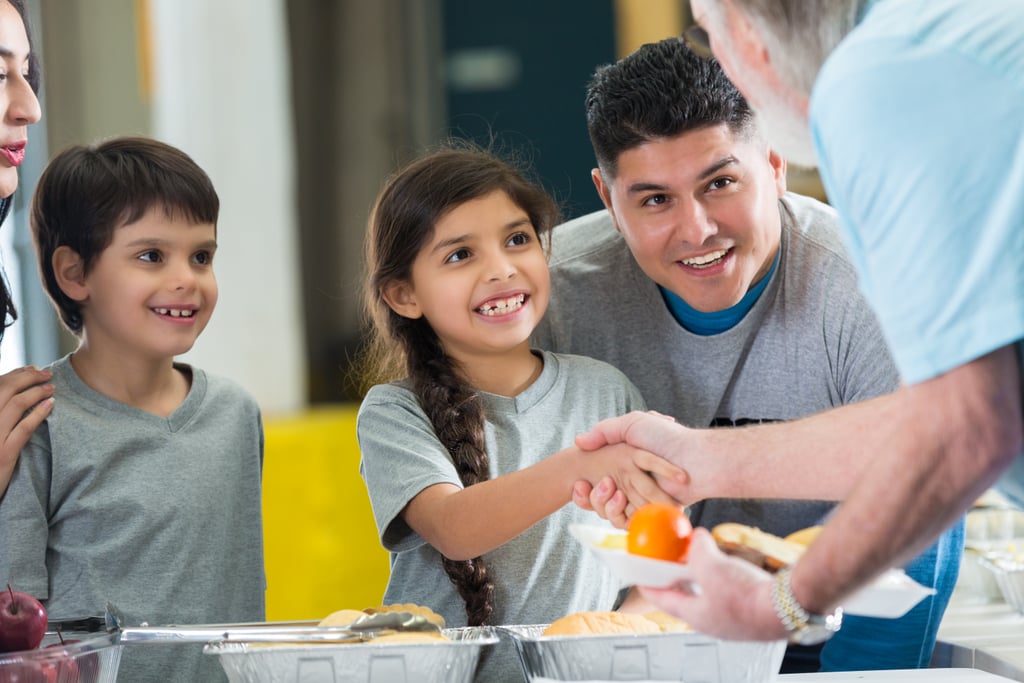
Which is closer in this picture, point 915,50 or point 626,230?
point 915,50

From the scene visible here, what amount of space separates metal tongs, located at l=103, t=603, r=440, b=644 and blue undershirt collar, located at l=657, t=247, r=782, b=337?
90 cm

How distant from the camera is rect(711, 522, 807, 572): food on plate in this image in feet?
3.72

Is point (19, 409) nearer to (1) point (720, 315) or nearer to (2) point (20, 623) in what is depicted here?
(2) point (20, 623)

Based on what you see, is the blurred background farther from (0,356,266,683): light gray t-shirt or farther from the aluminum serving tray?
the aluminum serving tray

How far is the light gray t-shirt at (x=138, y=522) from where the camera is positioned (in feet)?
5.30

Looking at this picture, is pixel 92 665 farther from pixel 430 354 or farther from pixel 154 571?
pixel 430 354

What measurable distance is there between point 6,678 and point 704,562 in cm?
63

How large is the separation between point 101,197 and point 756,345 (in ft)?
3.47

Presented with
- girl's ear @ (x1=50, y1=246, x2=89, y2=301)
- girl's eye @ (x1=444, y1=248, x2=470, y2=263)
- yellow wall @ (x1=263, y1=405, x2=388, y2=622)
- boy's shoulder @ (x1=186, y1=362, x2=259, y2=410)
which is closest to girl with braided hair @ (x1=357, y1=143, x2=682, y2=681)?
girl's eye @ (x1=444, y1=248, x2=470, y2=263)

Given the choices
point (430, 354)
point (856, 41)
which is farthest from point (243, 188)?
point (856, 41)

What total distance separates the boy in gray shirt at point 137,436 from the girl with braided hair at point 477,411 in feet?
0.87

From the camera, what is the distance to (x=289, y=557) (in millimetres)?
3197

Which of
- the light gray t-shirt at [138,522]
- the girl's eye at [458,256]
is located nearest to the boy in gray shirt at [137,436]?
the light gray t-shirt at [138,522]

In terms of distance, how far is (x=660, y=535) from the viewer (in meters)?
1.09
